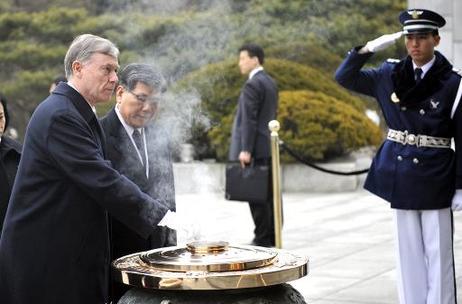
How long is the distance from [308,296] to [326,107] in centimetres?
675

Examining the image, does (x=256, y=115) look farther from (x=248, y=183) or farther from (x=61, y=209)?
(x=61, y=209)

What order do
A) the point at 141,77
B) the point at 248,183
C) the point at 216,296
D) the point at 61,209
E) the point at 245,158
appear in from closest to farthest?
1. the point at 216,296
2. the point at 61,209
3. the point at 141,77
4. the point at 248,183
5. the point at 245,158

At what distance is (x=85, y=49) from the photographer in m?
3.64

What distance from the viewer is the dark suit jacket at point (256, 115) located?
849 cm

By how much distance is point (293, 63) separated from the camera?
1402 cm

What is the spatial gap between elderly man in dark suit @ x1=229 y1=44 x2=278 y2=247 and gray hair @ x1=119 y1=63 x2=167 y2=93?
13.9 feet

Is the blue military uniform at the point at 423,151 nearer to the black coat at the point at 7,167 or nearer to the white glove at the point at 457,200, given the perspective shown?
the white glove at the point at 457,200

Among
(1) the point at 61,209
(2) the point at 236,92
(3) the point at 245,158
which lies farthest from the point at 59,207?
(2) the point at 236,92

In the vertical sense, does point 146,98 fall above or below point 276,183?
above

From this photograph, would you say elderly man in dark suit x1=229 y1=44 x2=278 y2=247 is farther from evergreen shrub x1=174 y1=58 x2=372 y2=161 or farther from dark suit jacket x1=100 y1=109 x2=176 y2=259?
dark suit jacket x1=100 y1=109 x2=176 y2=259

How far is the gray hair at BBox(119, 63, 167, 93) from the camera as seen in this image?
4.19 meters

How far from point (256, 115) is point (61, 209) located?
5.16m

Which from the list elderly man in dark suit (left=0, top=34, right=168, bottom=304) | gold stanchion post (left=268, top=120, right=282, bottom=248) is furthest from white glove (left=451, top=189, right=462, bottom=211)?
gold stanchion post (left=268, top=120, right=282, bottom=248)

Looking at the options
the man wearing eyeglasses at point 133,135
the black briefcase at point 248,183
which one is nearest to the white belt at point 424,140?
the man wearing eyeglasses at point 133,135
